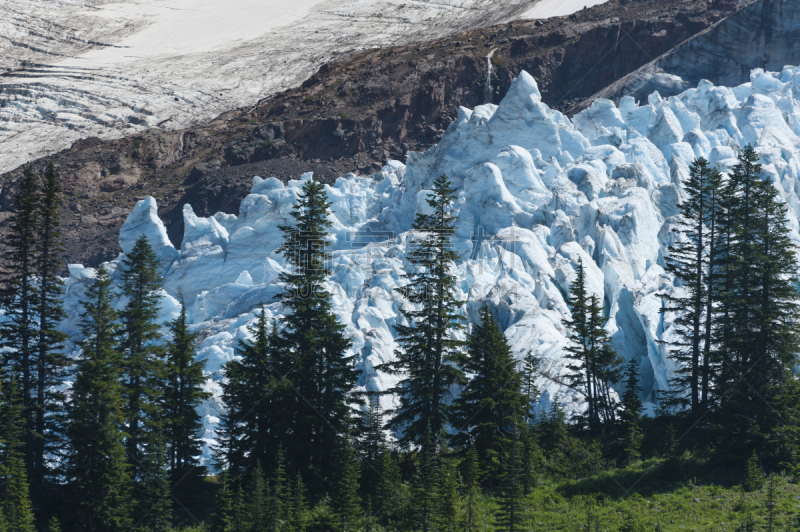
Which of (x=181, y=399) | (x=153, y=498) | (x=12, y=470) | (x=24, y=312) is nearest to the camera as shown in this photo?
(x=12, y=470)

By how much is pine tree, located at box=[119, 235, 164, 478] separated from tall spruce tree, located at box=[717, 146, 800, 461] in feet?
63.9

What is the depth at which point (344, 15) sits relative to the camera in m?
175

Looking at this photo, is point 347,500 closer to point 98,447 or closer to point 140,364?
point 98,447

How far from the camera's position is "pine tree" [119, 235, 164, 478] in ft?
86.5

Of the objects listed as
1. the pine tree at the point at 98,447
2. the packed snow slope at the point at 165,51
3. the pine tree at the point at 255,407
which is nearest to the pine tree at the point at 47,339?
the pine tree at the point at 98,447

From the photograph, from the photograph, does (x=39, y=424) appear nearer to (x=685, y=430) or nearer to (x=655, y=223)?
(x=685, y=430)

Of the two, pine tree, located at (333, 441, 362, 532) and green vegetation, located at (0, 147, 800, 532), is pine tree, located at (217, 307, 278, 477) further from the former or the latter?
pine tree, located at (333, 441, 362, 532)

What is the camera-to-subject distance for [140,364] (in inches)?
1054

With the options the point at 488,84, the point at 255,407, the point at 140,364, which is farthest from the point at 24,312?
the point at 488,84

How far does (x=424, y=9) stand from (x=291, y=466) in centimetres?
16092

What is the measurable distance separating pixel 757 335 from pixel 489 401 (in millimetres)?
9301

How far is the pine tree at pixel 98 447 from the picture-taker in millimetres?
22984

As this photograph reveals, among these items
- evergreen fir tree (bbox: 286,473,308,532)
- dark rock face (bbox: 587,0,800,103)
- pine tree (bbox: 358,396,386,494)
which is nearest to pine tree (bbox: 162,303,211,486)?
pine tree (bbox: 358,396,386,494)

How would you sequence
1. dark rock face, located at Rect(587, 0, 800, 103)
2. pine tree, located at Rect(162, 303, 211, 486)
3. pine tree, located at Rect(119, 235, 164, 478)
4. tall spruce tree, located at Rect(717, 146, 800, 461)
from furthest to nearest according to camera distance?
dark rock face, located at Rect(587, 0, 800, 103)
pine tree, located at Rect(162, 303, 211, 486)
pine tree, located at Rect(119, 235, 164, 478)
tall spruce tree, located at Rect(717, 146, 800, 461)
